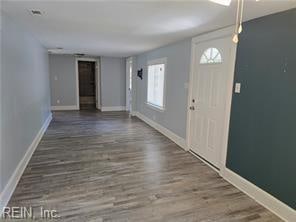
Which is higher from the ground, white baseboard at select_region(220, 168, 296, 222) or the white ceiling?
the white ceiling

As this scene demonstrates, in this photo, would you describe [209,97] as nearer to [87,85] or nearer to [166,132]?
[166,132]

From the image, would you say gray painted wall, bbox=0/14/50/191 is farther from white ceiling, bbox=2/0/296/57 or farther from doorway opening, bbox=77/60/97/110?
doorway opening, bbox=77/60/97/110

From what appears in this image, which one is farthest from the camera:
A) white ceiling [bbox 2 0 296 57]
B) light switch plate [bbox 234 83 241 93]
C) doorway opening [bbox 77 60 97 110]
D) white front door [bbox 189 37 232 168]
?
doorway opening [bbox 77 60 97 110]

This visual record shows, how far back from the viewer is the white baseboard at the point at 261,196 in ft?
7.11

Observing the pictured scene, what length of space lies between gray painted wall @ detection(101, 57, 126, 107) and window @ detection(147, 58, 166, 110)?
8.10ft

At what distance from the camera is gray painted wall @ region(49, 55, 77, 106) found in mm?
7992

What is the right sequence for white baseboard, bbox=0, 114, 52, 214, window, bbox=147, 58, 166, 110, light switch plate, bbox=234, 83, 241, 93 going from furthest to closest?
window, bbox=147, 58, 166, 110 < light switch plate, bbox=234, 83, 241, 93 < white baseboard, bbox=0, 114, 52, 214

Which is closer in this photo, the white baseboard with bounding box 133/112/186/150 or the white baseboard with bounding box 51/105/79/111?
the white baseboard with bounding box 133/112/186/150

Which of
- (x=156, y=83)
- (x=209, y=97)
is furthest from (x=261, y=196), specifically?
(x=156, y=83)

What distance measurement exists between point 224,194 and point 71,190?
195 centimetres

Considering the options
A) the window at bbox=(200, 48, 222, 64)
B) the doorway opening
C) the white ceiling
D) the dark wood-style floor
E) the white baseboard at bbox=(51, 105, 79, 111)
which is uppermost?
the white ceiling

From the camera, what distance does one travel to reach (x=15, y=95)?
275 centimetres

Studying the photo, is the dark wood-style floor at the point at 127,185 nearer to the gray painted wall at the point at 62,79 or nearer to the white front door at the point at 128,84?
the white front door at the point at 128,84

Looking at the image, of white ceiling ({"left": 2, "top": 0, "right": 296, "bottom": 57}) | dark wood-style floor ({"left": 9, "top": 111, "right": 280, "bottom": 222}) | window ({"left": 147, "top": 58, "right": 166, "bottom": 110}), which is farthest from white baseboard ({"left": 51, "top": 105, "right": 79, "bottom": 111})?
white ceiling ({"left": 2, "top": 0, "right": 296, "bottom": 57})
